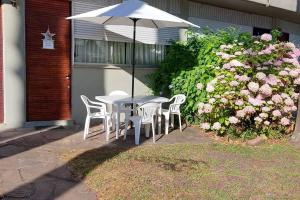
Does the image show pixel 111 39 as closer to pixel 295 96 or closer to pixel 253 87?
pixel 253 87

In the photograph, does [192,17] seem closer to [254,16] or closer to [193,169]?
[254,16]

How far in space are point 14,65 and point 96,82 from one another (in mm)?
1930

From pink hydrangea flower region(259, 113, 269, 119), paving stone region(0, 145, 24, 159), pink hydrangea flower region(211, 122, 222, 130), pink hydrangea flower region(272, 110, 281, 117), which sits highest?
pink hydrangea flower region(272, 110, 281, 117)

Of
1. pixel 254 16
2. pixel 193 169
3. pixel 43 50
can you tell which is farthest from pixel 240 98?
pixel 254 16

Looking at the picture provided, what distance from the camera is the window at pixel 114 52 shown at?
351 inches

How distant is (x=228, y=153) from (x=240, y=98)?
137 cm

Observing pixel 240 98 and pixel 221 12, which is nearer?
pixel 240 98

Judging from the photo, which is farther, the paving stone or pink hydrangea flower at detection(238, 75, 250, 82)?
pink hydrangea flower at detection(238, 75, 250, 82)

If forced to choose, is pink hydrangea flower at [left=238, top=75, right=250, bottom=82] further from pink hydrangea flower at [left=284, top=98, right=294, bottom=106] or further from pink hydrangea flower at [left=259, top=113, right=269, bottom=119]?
pink hydrangea flower at [left=284, top=98, right=294, bottom=106]

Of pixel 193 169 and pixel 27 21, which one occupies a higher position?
pixel 27 21

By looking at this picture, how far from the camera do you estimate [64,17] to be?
27.9 feet

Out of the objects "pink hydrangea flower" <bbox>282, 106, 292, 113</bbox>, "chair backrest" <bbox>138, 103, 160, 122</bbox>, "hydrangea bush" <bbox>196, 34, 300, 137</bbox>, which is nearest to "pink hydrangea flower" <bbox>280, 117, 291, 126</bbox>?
"hydrangea bush" <bbox>196, 34, 300, 137</bbox>

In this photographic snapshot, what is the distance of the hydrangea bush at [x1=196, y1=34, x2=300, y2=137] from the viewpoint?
762cm

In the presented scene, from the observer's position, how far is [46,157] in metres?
6.07
